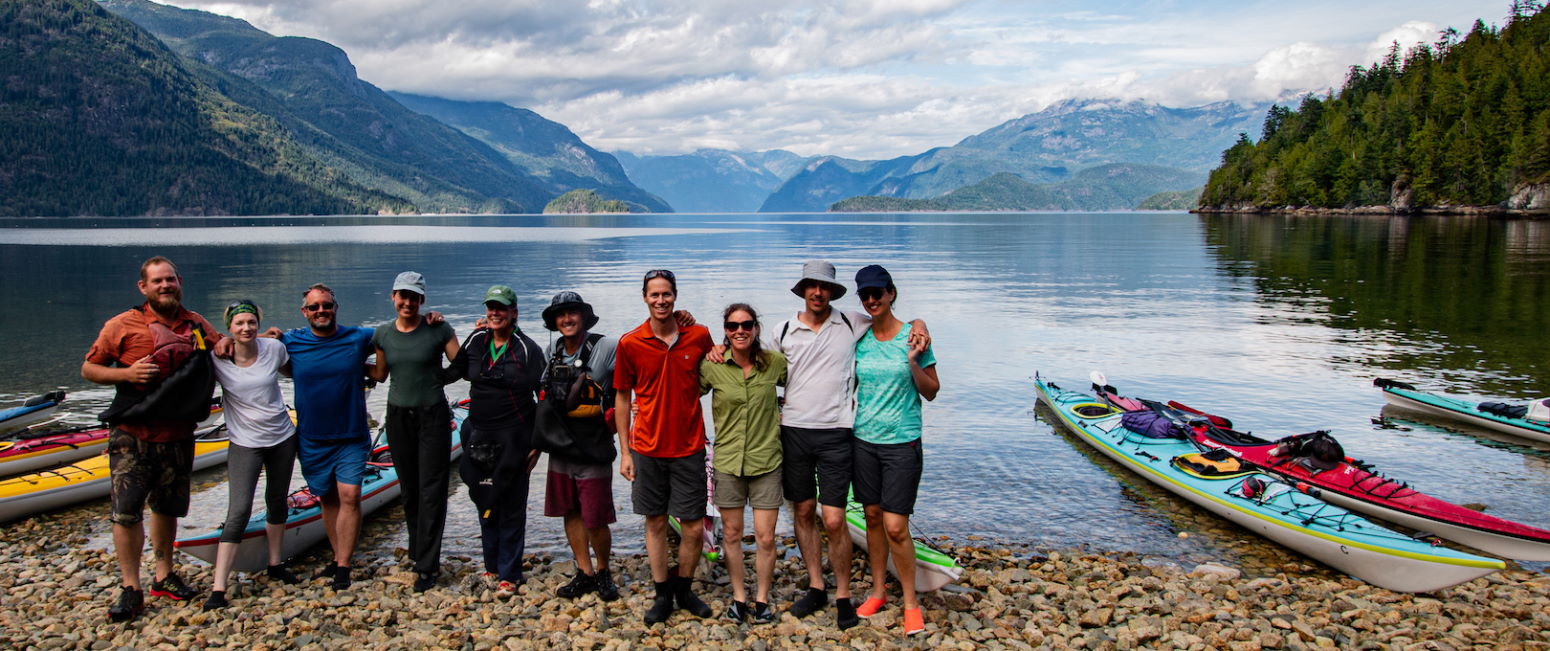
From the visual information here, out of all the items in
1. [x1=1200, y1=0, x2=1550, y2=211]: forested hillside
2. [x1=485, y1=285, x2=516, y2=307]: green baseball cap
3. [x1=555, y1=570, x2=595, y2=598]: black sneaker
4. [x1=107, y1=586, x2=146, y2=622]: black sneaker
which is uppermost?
[x1=1200, y1=0, x2=1550, y2=211]: forested hillside

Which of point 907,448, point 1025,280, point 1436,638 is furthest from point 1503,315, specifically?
point 907,448

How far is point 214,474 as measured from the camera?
Result: 1434 centimetres

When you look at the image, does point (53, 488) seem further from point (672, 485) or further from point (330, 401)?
point (672, 485)

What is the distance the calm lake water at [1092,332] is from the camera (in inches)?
511

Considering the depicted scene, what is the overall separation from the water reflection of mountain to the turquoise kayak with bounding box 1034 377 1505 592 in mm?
12199

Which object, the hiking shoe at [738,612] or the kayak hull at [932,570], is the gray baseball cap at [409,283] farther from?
the kayak hull at [932,570]

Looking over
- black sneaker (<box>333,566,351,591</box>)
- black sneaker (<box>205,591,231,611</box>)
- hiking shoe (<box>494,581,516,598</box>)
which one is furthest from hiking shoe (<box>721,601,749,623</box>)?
black sneaker (<box>205,591,231,611</box>)

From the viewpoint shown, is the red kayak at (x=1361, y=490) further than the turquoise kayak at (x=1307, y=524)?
Yes

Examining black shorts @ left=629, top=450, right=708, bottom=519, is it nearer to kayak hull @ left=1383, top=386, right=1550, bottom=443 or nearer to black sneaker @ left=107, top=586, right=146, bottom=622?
black sneaker @ left=107, top=586, right=146, bottom=622

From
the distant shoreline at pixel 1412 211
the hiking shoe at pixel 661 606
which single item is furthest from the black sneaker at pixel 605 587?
the distant shoreline at pixel 1412 211

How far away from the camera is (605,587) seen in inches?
321

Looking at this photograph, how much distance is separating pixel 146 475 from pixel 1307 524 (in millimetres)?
11838

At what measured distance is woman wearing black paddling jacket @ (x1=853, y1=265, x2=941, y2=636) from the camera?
6.90 meters

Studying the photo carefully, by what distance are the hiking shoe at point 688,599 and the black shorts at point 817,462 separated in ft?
4.36
